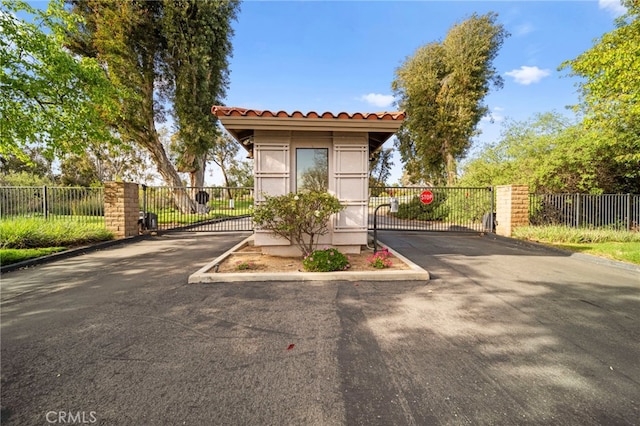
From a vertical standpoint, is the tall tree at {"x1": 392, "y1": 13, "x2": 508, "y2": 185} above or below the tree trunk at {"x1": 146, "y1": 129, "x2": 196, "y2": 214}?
above

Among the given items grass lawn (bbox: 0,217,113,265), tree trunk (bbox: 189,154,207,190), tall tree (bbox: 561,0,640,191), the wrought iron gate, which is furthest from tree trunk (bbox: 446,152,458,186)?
grass lawn (bbox: 0,217,113,265)

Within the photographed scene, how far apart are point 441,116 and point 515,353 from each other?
1928 cm

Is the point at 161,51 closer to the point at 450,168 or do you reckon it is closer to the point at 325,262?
the point at 325,262

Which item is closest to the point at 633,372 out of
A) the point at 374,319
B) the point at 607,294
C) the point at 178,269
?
the point at 374,319

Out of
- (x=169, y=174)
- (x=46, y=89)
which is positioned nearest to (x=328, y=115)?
(x=46, y=89)

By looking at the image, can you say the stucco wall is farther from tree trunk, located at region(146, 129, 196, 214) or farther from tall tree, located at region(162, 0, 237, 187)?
tree trunk, located at region(146, 129, 196, 214)

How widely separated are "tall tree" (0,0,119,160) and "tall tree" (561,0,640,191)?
49.1 feet

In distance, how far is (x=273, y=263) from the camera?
5.21m

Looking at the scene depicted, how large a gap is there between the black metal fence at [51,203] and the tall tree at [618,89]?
16374mm

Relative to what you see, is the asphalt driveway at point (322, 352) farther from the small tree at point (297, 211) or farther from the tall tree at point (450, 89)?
the tall tree at point (450, 89)

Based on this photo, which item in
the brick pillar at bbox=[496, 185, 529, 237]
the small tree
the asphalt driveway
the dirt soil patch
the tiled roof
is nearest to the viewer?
the asphalt driveway

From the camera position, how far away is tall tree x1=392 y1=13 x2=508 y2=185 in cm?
1744

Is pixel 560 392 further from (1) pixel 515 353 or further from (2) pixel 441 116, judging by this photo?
(2) pixel 441 116

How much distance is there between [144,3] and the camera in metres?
14.3
